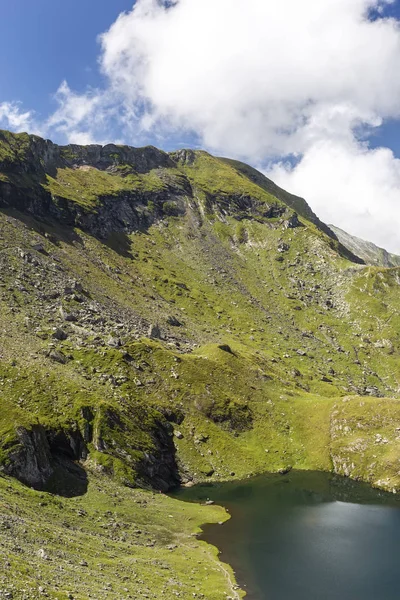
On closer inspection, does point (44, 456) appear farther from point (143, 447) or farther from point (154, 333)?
point (154, 333)

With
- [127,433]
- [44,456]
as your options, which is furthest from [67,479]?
[127,433]

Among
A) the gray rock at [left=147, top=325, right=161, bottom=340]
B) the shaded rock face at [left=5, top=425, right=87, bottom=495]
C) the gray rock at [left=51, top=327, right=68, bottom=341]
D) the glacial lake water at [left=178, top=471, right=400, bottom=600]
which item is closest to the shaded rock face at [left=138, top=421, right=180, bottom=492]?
the glacial lake water at [left=178, top=471, right=400, bottom=600]

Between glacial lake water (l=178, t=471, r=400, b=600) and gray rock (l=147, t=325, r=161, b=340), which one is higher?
gray rock (l=147, t=325, r=161, b=340)

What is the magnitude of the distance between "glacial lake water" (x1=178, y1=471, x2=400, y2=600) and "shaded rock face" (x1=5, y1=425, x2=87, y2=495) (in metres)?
27.2

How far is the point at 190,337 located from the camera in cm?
18950

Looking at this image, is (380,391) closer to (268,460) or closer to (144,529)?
(268,460)

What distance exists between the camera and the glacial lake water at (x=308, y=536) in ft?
216

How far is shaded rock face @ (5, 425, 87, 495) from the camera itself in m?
78.9

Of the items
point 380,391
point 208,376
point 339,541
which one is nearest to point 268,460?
point 208,376

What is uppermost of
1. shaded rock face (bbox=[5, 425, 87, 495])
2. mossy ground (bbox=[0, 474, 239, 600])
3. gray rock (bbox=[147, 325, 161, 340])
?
gray rock (bbox=[147, 325, 161, 340])

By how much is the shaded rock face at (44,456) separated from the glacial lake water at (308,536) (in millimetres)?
27219

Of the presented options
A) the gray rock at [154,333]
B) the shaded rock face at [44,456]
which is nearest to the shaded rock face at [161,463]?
the shaded rock face at [44,456]

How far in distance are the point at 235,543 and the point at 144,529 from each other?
16462 millimetres

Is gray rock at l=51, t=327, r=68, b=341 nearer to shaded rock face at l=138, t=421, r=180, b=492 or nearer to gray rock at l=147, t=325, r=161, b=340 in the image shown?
gray rock at l=147, t=325, r=161, b=340
